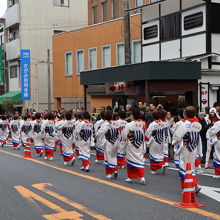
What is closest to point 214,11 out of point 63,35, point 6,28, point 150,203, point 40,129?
point 40,129

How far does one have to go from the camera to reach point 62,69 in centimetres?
3275

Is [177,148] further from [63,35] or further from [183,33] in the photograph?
[63,35]

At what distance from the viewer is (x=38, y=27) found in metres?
37.5

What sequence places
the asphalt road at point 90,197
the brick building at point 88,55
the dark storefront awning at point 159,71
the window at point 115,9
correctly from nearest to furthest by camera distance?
the asphalt road at point 90,197
the dark storefront awning at point 159,71
the brick building at point 88,55
the window at point 115,9

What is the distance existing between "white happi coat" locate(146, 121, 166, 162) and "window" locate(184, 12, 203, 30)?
9201 millimetres

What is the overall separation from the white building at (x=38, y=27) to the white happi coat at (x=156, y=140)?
2597 cm

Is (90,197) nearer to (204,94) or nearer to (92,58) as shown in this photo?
(204,94)

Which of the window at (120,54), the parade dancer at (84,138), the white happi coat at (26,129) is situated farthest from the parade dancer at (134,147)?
the window at (120,54)

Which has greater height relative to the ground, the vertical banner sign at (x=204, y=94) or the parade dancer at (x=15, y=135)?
the vertical banner sign at (x=204, y=94)

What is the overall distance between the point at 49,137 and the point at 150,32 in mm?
10096

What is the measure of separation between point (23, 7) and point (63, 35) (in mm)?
7025

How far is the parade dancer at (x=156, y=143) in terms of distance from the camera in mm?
10773

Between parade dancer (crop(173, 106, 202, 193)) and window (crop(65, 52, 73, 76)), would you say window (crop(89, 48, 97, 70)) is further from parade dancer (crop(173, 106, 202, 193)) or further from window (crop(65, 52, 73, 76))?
parade dancer (crop(173, 106, 202, 193))

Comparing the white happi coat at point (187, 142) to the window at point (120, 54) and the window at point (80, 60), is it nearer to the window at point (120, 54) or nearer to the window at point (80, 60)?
the window at point (120, 54)
